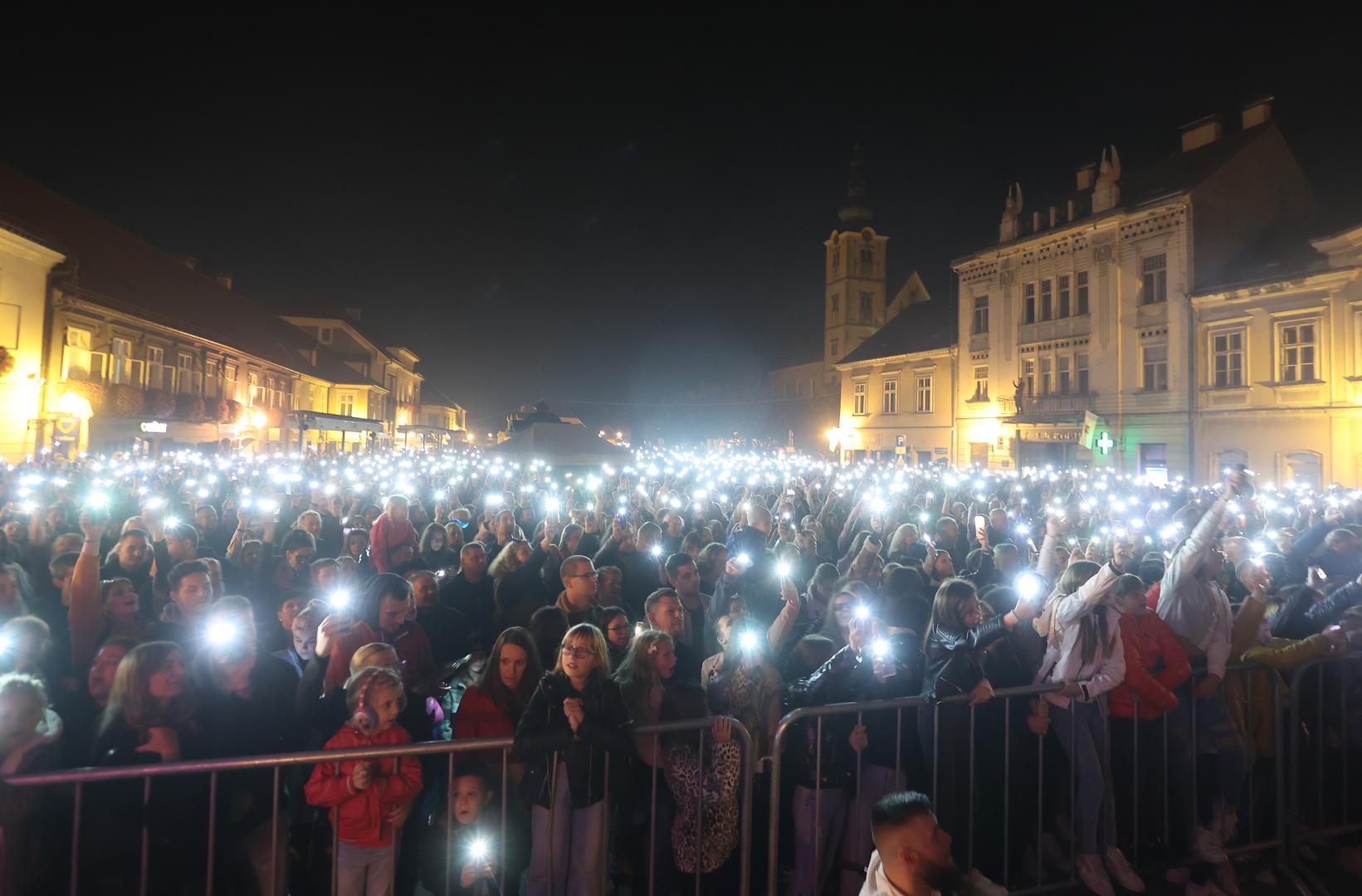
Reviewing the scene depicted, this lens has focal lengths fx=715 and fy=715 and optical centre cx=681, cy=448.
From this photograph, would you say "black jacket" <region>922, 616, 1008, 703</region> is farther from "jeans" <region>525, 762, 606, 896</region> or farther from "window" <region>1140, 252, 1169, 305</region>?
"window" <region>1140, 252, 1169, 305</region>

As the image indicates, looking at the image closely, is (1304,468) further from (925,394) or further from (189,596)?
(189,596)

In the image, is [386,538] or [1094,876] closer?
[1094,876]

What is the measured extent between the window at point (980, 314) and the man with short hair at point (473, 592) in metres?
34.4

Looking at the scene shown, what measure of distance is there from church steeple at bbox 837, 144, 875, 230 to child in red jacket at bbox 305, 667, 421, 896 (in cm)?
5948

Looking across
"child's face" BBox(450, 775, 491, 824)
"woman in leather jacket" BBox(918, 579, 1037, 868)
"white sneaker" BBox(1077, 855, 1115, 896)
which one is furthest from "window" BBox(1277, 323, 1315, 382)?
"child's face" BBox(450, 775, 491, 824)

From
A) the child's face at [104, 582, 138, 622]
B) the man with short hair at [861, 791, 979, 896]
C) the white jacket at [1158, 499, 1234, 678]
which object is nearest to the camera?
the man with short hair at [861, 791, 979, 896]

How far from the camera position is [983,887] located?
3.83 meters

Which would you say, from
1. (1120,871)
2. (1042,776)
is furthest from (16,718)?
(1120,871)

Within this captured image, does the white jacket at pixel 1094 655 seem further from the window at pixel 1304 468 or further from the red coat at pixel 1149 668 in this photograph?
the window at pixel 1304 468

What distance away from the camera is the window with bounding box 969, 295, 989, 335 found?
3616 cm

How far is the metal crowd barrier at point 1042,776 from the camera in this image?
394 cm

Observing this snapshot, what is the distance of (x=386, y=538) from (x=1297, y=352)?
28.3 m

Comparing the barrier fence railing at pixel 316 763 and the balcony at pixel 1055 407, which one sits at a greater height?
the balcony at pixel 1055 407

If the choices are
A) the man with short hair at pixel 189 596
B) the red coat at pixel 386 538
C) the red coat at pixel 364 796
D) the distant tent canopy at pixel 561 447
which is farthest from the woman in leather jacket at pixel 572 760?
the distant tent canopy at pixel 561 447
